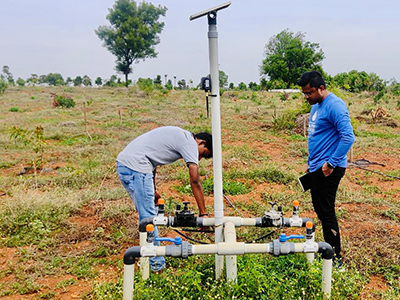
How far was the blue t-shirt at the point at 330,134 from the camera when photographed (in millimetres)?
2621

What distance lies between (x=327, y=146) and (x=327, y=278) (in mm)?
1116

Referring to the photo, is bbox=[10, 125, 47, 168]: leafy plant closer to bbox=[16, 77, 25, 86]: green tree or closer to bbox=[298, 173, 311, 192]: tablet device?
bbox=[298, 173, 311, 192]: tablet device

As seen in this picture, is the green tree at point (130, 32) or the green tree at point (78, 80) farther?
the green tree at point (78, 80)

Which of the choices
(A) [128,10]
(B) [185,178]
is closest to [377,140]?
(B) [185,178]

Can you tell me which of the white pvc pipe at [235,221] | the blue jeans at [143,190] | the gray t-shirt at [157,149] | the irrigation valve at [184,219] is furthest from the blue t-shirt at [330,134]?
the blue jeans at [143,190]

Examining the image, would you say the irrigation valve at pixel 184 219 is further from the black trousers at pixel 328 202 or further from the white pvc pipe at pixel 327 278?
the black trousers at pixel 328 202

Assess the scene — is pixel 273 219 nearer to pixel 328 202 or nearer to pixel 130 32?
pixel 328 202

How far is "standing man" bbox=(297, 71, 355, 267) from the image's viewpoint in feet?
8.67

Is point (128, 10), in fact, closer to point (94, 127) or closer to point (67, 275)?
point (94, 127)

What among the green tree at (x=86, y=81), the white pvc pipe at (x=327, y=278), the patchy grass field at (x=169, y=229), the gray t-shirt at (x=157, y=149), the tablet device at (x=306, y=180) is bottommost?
the patchy grass field at (x=169, y=229)

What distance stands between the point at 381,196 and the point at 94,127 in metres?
8.80

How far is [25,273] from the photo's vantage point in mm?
2949

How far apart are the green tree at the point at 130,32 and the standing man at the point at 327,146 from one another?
113 feet

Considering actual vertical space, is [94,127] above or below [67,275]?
above
